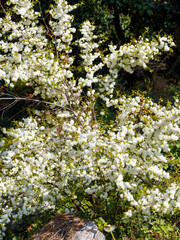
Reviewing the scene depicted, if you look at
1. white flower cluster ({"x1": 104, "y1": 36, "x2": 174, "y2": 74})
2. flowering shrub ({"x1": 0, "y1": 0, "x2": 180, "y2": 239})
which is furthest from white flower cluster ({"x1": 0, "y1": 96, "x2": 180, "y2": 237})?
white flower cluster ({"x1": 104, "y1": 36, "x2": 174, "y2": 74})

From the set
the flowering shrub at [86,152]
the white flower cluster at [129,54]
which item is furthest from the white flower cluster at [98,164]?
the white flower cluster at [129,54]

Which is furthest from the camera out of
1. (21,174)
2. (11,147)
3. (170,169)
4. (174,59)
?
(174,59)

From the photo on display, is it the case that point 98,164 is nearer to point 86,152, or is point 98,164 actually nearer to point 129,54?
point 86,152

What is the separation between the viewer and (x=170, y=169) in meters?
4.61

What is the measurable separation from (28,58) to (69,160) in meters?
1.38

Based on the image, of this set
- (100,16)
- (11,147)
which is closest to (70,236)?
(11,147)

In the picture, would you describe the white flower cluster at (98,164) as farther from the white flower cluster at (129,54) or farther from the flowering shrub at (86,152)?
the white flower cluster at (129,54)

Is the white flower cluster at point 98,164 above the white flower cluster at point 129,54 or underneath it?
underneath

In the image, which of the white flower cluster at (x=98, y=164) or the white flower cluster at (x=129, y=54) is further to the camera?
Result: the white flower cluster at (x=129, y=54)

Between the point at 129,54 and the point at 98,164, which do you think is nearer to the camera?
the point at 98,164

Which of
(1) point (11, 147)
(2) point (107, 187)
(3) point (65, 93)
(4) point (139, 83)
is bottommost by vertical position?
(2) point (107, 187)

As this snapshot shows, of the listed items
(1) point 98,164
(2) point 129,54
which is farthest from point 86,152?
(2) point 129,54

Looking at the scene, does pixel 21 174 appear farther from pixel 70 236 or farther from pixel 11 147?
pixel 70 236

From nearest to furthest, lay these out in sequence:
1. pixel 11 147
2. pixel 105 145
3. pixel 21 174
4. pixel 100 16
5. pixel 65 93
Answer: pixel 105 145 → pixel 21 174 → pixel 11 147 → pixel 65 93 → pixel 100 16
